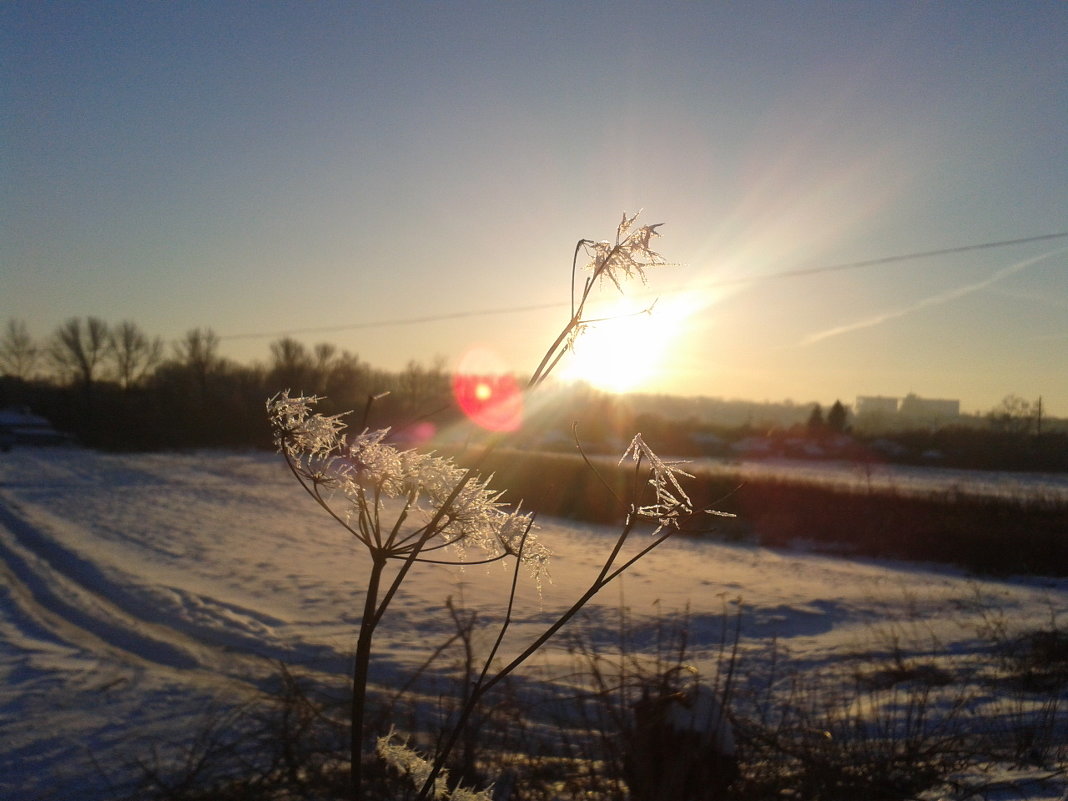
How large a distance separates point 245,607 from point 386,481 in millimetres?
8840

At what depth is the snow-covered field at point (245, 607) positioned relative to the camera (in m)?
5.04

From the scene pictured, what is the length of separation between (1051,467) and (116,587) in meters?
26.1

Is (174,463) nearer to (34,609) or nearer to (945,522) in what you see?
(34,609)

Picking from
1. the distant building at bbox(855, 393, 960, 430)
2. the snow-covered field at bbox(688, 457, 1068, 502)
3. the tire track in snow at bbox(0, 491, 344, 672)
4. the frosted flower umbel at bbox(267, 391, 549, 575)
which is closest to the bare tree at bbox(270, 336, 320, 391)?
the frosted flower umbel at bbox(267, 391, 549, 575)

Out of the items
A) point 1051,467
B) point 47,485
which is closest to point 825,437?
point 1051,467

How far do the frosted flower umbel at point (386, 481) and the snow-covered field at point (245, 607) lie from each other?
146 cm

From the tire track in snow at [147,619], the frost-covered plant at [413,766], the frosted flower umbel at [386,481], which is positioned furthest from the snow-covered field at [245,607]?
the frosted flower umbel at [386,481]

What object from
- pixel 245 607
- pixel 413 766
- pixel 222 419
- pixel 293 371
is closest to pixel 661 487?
pixel 413 766

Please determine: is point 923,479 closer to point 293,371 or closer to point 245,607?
point 245,607

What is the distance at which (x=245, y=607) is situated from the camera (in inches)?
342

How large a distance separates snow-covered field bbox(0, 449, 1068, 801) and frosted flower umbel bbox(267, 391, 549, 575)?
1.46 m

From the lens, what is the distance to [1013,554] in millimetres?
14172

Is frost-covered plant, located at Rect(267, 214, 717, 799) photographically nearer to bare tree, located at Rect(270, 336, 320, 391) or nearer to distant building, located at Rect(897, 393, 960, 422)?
bare tree, located at Rect(270, 336, 320, 391)

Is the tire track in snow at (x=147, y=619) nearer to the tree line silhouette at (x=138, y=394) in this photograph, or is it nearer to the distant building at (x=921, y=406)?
the tree line silhouette at (x=138, y=394)
